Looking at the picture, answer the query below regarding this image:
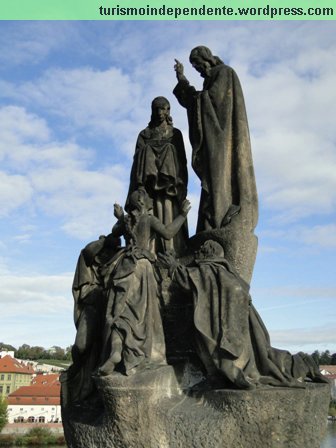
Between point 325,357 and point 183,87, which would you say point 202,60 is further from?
point 325,357

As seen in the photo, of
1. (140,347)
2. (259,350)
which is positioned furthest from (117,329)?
(259,350)

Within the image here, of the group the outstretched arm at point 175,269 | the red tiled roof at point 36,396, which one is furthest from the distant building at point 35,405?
the outstretched arm at point 175,269

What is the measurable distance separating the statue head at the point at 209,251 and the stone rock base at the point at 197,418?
53.8 inches

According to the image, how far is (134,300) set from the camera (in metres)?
5.27

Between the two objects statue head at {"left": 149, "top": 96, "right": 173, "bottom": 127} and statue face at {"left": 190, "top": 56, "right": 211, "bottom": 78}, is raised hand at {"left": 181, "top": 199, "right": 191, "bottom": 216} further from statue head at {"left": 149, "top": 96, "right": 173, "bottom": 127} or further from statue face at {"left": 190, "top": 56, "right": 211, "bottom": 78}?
statue face at {"left": 190, "top": 56, "right": 211, "bottom": 78}

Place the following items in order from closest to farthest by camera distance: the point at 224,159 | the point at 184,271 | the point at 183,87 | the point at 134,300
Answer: the point at 134,300, the point at 184,271, the point at 224,159, the point at 183,87

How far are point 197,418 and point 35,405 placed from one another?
55525mm

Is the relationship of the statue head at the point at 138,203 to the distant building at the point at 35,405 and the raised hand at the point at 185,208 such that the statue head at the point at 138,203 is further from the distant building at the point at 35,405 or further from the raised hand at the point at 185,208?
the distant building at the point at 35,405

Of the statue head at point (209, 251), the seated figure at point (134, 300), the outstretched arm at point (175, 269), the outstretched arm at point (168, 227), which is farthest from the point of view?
the outstretched arm at point (168, 227)

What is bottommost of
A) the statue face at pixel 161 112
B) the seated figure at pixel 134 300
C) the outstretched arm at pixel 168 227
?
the seated figure at pixel 134 300

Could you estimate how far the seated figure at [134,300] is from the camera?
16.4 ft

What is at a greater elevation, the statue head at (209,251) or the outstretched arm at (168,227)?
the outstretched arm at (168,227)

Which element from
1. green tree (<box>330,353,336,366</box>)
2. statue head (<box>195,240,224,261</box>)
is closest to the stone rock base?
statue head (<box>195,240,224,261</box>)

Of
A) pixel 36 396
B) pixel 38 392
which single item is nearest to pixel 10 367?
pixel 38 392
